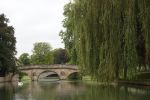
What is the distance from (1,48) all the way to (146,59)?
37.1m

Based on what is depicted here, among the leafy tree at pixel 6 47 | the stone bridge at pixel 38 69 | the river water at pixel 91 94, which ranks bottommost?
the river water at pixel 91 94

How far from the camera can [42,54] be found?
108125 mm

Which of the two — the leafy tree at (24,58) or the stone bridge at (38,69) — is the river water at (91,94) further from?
the leafy tree at (24,58)

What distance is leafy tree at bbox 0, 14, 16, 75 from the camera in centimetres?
5681

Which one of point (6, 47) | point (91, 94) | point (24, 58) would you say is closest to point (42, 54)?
point (24, 58)

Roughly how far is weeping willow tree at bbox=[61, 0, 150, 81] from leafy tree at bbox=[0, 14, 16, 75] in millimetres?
32666

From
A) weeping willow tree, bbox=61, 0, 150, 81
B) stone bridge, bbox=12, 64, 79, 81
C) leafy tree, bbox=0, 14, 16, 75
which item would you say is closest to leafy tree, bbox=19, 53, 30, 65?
stone bridge, bbox=12, 64, 79, 81

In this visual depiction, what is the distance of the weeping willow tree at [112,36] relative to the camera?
835 inches

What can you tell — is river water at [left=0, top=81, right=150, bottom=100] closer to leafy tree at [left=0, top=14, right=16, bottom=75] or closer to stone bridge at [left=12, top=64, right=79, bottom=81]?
leafy tree at [left=0, top=14, right=16, bottom=75]

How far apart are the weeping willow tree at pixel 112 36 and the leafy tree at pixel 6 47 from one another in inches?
1286

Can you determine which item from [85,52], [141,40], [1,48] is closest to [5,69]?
[1,48]

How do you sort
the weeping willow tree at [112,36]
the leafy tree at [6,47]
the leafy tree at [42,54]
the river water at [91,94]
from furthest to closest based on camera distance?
the leafy tree at [42,54] → the leafy tree at [6,47] → the river water at [91,94] → the weeping willow tree at [112,36]

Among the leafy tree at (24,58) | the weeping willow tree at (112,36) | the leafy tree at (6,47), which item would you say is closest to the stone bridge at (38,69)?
the leafy tree at (6,47)

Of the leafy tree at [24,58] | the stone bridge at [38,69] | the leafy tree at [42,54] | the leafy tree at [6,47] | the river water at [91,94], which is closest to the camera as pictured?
the river water at [91,94]
